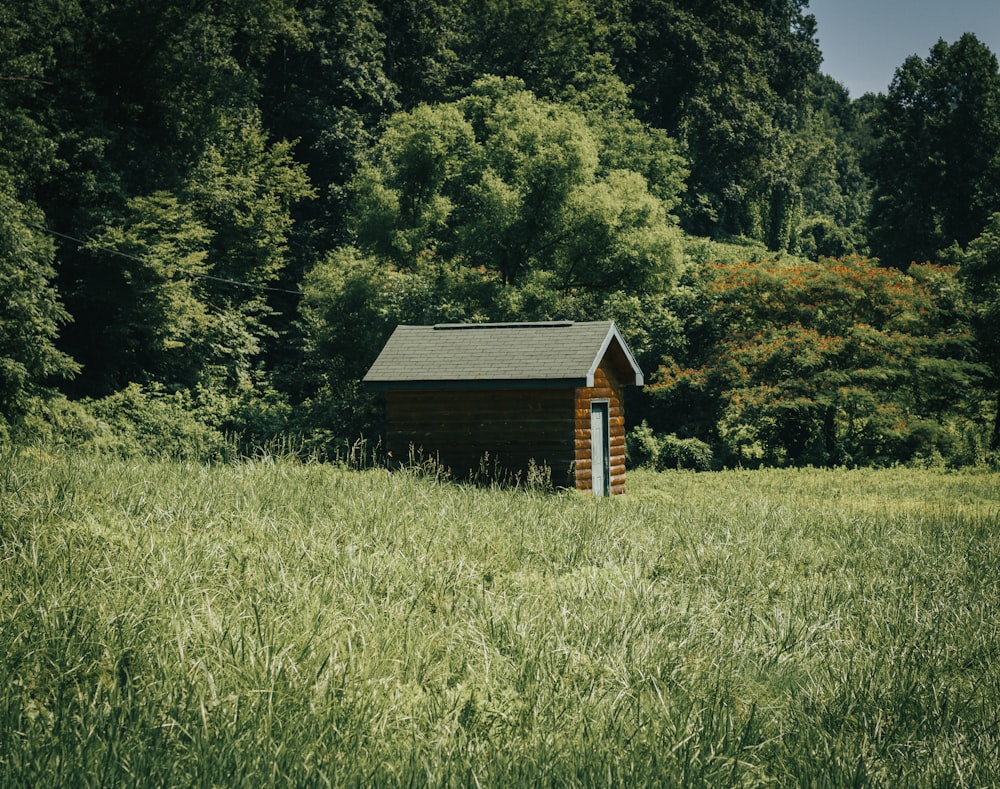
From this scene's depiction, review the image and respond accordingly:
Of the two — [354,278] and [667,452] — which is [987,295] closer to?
[667,452]

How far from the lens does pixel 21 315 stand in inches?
808

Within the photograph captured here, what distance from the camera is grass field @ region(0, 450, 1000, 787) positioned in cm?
429

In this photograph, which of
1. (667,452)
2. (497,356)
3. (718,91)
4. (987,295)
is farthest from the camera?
(718,91)

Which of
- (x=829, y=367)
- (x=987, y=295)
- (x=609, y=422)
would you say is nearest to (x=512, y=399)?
(x=609, y=422)

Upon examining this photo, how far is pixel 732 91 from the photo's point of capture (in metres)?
40.4

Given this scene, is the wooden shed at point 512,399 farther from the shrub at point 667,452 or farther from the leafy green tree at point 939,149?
the leafy green tree at point 939,149

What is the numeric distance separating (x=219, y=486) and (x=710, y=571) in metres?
4.64

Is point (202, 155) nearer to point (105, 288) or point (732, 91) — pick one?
point (105, 288)

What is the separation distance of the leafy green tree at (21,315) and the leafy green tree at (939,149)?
1303 inches

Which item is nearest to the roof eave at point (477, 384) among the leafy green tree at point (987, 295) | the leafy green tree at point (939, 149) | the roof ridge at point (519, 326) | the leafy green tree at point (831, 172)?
the roof ridge at point (519, 326)

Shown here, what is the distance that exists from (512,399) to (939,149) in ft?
96.6

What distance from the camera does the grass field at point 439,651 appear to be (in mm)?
4285

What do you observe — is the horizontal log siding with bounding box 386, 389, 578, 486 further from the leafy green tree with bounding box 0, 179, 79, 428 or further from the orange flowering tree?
the orange flowering tree

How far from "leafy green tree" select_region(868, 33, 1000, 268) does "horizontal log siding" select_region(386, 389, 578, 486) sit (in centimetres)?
2771
